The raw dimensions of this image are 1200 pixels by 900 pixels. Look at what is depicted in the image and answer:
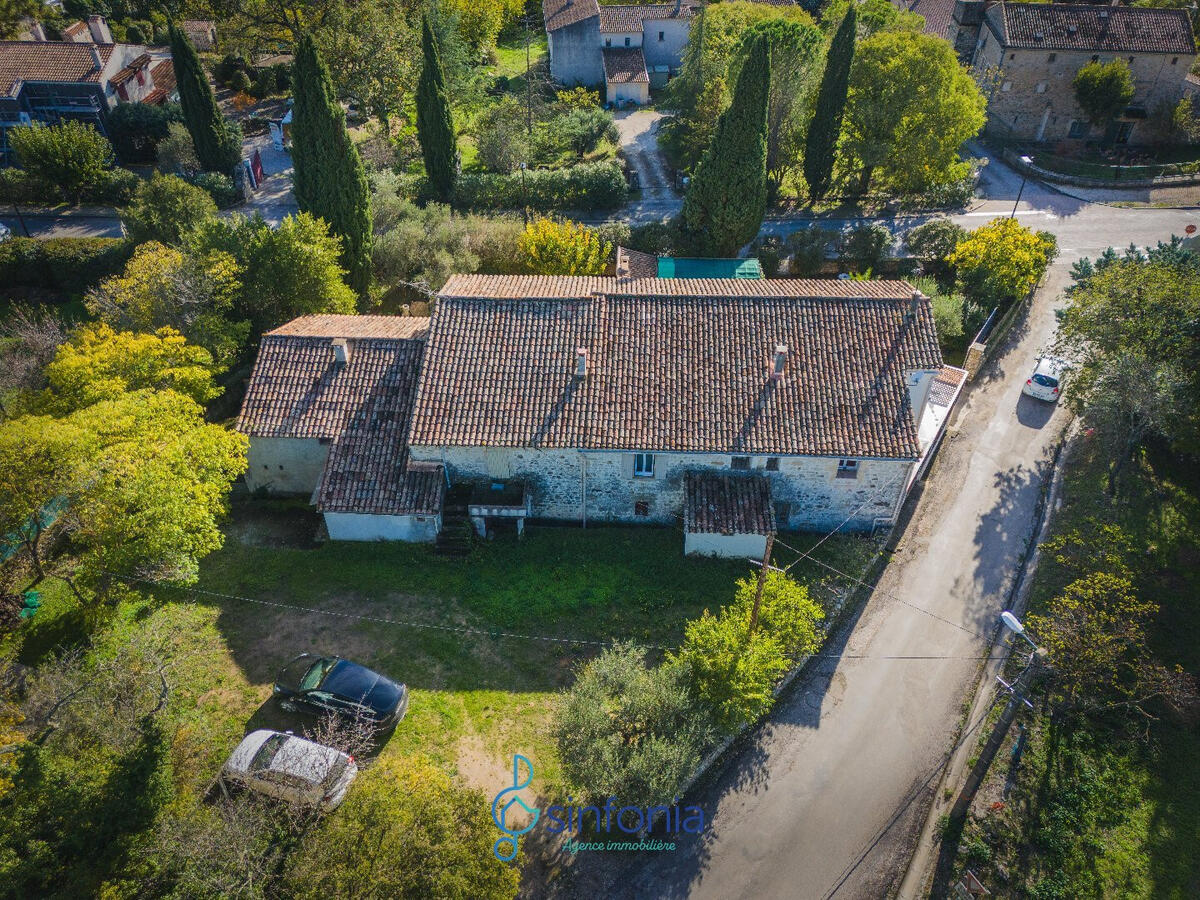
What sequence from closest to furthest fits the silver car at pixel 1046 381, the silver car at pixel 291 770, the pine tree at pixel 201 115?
the silver car at pixel 291 770 → the silver car at pixel 1046 381 → the pine tree at pixel 201 115

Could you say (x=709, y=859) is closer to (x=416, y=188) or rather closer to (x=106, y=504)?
(x=106, y=504)

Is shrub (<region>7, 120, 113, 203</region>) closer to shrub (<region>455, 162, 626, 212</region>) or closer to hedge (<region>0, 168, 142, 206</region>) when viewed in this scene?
hedge (<region>0, 168, 142, 206</region>)

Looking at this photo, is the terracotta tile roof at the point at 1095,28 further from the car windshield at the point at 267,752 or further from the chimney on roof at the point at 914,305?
the car windshield at the point at 267,752

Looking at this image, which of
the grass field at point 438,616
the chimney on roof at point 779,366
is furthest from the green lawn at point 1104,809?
the chimney on roof at point 779,366

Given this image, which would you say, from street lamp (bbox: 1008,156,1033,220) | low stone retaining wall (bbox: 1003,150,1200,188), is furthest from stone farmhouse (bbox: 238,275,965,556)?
low stone retaining wall (bbox: 1003,150,1200,188)

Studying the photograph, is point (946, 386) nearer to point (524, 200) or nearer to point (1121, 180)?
point (524, 200)

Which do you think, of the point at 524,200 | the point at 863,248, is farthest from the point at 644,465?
the point at 524,200

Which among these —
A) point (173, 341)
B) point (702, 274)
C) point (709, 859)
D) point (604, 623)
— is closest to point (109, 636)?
point (173, 341)
